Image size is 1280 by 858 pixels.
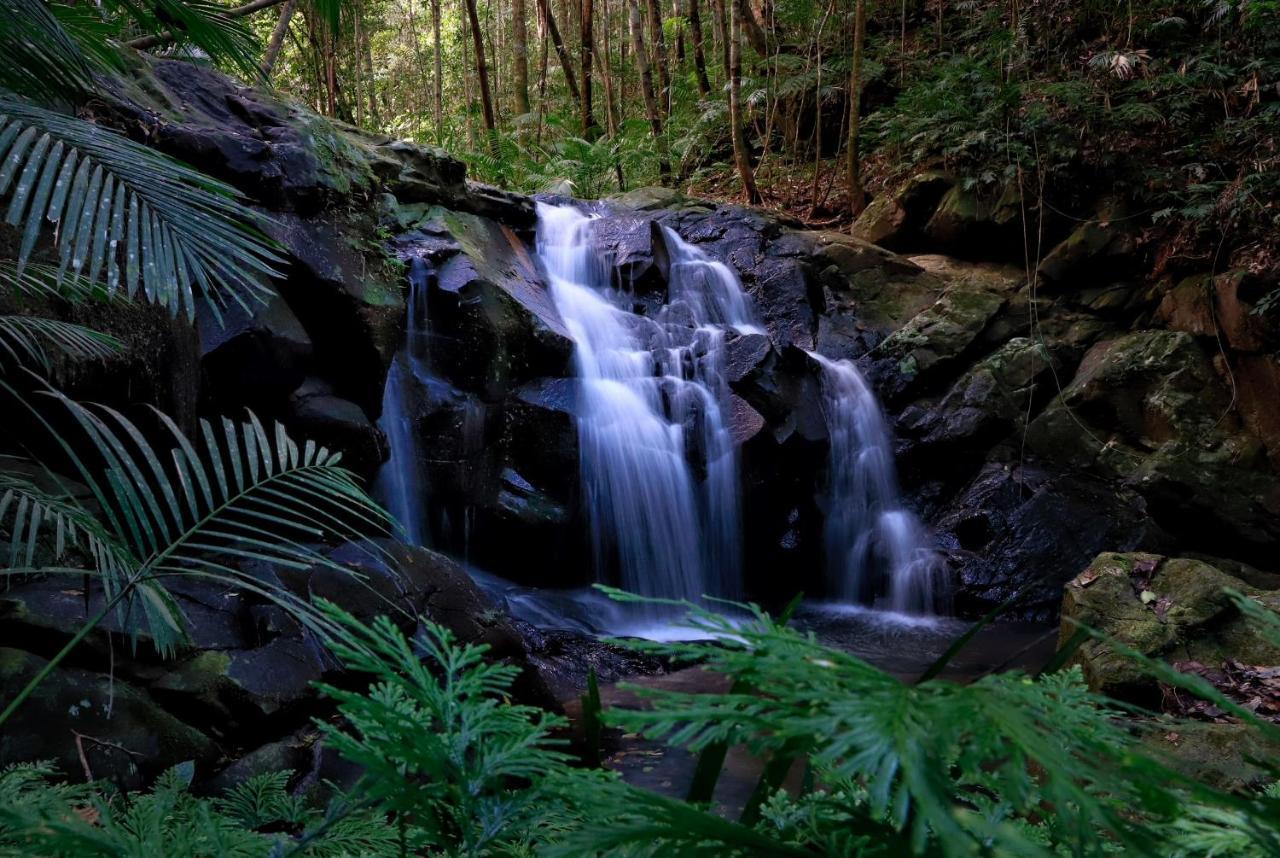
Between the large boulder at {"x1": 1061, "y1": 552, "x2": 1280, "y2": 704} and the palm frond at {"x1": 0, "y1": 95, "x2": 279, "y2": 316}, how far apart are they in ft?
14.7

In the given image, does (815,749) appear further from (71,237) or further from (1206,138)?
(1206,138)

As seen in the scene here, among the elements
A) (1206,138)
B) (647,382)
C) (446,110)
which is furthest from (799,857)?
(446,110)

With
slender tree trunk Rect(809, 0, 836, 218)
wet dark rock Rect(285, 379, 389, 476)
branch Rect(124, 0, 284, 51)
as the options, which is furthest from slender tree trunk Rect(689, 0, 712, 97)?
branch Rect(124, 0, 284, 51)

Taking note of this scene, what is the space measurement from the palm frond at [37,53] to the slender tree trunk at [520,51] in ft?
48.8

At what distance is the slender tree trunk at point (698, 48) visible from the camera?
14898 millimetres

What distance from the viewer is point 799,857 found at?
59 centimetres

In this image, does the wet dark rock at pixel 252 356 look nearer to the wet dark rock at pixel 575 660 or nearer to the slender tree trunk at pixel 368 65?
the wet dark rock at pixel 575 660

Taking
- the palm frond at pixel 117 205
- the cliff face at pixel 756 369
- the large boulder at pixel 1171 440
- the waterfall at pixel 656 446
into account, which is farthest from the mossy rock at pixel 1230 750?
the large boulder at pixel 1171 440

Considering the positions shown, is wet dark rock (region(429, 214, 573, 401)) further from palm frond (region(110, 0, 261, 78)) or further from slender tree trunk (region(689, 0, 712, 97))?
slender tree trunk (region(689, 0, 712, 97))

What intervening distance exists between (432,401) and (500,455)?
31.3 inches

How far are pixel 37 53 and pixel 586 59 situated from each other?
610 inches

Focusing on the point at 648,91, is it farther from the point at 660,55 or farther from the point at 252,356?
the point at 252,356

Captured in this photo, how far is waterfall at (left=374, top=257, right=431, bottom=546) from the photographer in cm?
685

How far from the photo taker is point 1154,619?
4867 mm
